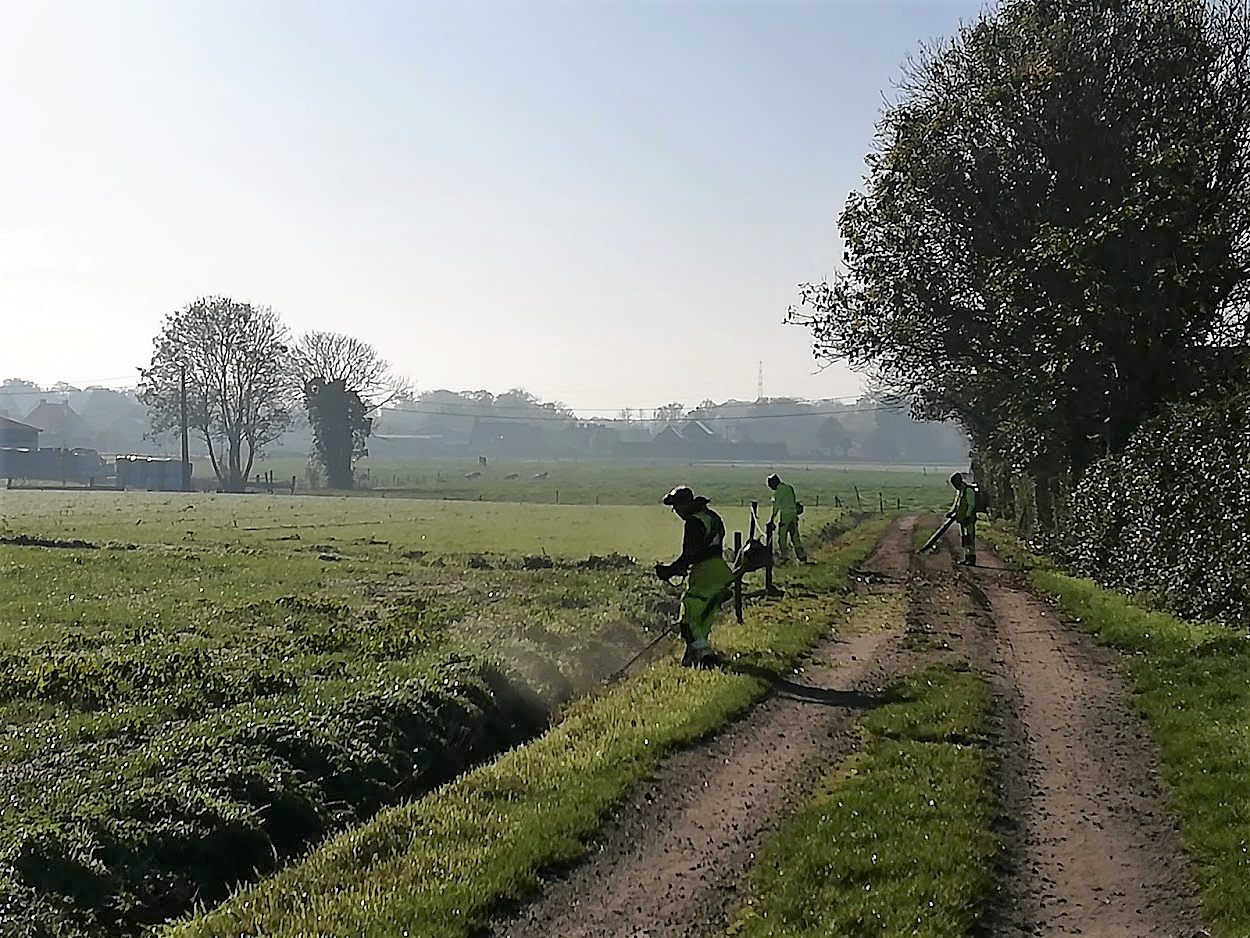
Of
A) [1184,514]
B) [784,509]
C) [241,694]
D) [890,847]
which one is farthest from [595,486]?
[890,847]

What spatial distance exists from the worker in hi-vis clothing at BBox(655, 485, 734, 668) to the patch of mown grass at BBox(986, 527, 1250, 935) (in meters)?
4.53

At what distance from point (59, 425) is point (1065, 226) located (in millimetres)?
157393

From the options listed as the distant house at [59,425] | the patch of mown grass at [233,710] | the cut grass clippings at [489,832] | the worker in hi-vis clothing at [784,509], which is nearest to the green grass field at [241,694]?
the patch of mown grass at [233,710]

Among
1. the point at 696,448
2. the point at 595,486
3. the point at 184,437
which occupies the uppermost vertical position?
the point at 696,448

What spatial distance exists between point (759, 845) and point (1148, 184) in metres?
19.6

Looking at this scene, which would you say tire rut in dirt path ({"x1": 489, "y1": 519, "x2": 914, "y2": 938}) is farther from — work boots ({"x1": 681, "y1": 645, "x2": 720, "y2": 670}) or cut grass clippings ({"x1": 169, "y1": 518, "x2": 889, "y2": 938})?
work boots ({"x1": 681, "y1": 645, "x2": 720, "y2": 670})

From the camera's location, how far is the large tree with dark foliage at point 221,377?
8931 cm

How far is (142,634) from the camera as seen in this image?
53.8ft

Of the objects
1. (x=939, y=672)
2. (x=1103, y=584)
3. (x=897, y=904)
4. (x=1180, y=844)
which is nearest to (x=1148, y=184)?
(x=1103, y=584)

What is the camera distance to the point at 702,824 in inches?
325

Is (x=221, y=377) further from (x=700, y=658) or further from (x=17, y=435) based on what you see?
(x=700, y=658)

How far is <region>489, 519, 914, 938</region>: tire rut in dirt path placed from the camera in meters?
6.63

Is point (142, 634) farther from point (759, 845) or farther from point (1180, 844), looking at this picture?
point (1180, 844)

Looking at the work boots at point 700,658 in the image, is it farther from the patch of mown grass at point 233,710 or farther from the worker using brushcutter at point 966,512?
the worker using brushcutter at point 966,512
